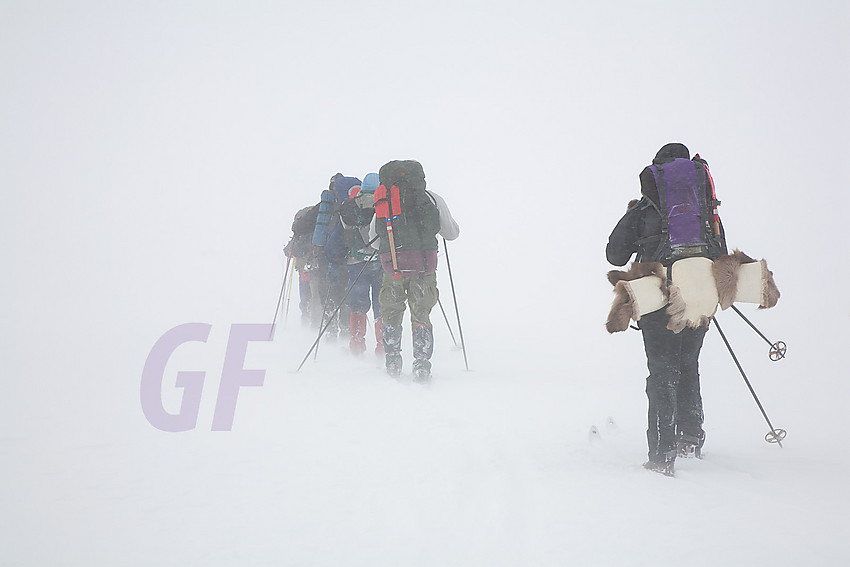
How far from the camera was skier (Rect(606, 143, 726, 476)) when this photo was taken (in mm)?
3459

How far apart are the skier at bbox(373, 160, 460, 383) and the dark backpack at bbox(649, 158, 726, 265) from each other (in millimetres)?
2803

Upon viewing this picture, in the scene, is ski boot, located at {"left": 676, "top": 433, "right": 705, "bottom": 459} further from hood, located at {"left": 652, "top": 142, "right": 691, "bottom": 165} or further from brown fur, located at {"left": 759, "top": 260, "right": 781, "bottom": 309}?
hood, located at {"left": 652, "top": 142, "right": 691, "bottom": 165}

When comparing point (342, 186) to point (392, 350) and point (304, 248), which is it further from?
point (392, 350)

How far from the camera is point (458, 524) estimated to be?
2766mm

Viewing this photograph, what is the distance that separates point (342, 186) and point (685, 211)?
16.4ft

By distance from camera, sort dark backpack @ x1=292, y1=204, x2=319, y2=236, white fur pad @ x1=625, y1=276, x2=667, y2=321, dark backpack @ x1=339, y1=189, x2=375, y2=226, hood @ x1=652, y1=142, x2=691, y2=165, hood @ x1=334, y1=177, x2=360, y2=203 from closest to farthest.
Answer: white fur pad @ x1=625, y1=276, x2=667, y2=321
hood @ x1=652, y1=142, x2=691, y2=165
dark backpack @ x1=339, y1=189, x2=375, y2=226
hood @ x1=334, y1=177, x2=360, y2=203
dark backpack @ x1=292, y1=204, x2=319, y2=236

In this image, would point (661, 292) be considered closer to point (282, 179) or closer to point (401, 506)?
point (401, 506)

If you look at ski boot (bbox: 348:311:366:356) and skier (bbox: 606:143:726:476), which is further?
ski boot (bbox: 348:311:366:356)

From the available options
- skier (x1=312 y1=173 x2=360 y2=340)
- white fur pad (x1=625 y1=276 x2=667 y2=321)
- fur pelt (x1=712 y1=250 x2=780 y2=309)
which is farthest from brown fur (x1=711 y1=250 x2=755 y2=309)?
skier (x1=312 y1=173 x2=360 y2=340)

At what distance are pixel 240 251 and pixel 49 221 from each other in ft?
50.8

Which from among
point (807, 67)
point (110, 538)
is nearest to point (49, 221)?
point (110, 538)

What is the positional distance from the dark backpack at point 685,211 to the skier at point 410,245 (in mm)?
2803

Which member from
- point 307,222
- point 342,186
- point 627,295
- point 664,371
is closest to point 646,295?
point 627,295

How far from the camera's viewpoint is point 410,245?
603cm
